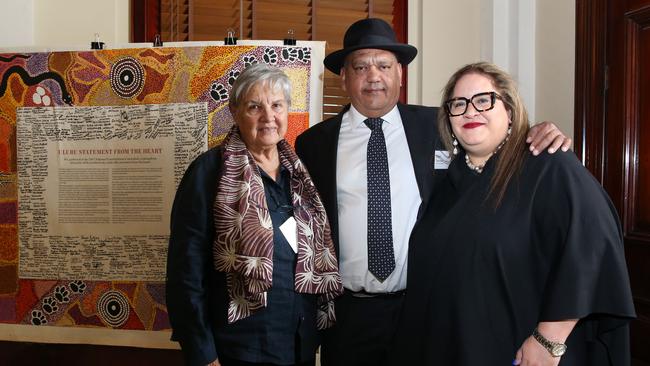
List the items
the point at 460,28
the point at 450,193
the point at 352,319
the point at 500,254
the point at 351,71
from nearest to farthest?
the point at 500,254 < the point at 450,193 < the point at 352,319 < the point at 351,71 < the point at 460,28

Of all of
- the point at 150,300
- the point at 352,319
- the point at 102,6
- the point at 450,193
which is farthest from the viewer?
the point at 102,6

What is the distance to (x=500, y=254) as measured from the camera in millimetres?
1356

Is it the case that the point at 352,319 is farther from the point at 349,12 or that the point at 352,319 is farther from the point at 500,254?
the point at 349,12

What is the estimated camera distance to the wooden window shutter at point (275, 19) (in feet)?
11.0

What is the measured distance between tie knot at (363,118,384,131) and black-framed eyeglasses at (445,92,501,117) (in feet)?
2.15

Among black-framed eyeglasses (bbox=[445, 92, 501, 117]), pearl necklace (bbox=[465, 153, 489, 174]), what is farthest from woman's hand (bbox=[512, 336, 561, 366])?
black-framed eyeglasses (bbox=[445, 92, 501, 117])

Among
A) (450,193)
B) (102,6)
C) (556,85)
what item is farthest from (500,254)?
(102,6)

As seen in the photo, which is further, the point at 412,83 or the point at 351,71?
the point at 412,83

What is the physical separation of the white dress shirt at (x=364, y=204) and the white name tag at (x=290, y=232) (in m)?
0.36

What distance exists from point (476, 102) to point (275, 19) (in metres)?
2.21

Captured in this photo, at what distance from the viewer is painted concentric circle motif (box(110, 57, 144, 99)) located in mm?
2695

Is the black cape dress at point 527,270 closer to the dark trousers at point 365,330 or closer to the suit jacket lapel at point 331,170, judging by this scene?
the dark trousers at point 365,330

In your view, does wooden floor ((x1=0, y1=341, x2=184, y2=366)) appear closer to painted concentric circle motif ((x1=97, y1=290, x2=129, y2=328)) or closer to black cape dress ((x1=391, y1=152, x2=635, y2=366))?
painted concentric circle motif ((x1=97, y1=290, x2=129, y2=328))

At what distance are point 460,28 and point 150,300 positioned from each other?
229 cm
